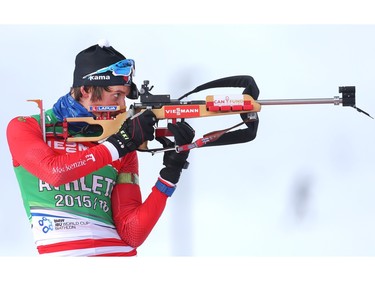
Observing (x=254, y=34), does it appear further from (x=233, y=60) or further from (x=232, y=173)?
(x=232, y=173)

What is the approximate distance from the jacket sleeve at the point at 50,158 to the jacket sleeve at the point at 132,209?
29 centimetres

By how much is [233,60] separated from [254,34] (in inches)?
10.4

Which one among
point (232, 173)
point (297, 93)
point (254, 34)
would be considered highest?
point (254, 34)

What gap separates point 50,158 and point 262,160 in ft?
6.17

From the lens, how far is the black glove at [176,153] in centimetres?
321

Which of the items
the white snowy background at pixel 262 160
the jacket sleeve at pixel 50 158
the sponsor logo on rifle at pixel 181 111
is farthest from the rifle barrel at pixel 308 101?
the white snowy background at pixel 262 160

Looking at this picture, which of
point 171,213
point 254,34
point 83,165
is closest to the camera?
point 83,165

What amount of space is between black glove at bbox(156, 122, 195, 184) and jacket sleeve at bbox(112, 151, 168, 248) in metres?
0.09

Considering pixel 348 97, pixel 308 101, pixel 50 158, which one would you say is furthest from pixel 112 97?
pixel 348 97

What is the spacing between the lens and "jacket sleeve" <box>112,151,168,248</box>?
10.7 ft

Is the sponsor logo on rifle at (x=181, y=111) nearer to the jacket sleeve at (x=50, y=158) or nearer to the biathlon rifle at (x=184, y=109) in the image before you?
the biathlon rifle at (x=184, y=109)

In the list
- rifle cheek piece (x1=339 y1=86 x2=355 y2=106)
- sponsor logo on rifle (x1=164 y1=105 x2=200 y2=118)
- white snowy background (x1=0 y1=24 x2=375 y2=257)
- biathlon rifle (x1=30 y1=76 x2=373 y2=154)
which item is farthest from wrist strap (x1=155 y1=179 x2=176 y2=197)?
white snowy background (x1=0 y1=24 x2=375 y2=257)

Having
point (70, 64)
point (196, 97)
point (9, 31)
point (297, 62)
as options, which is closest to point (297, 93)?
point (297, 62)

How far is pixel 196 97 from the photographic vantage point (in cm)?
460
